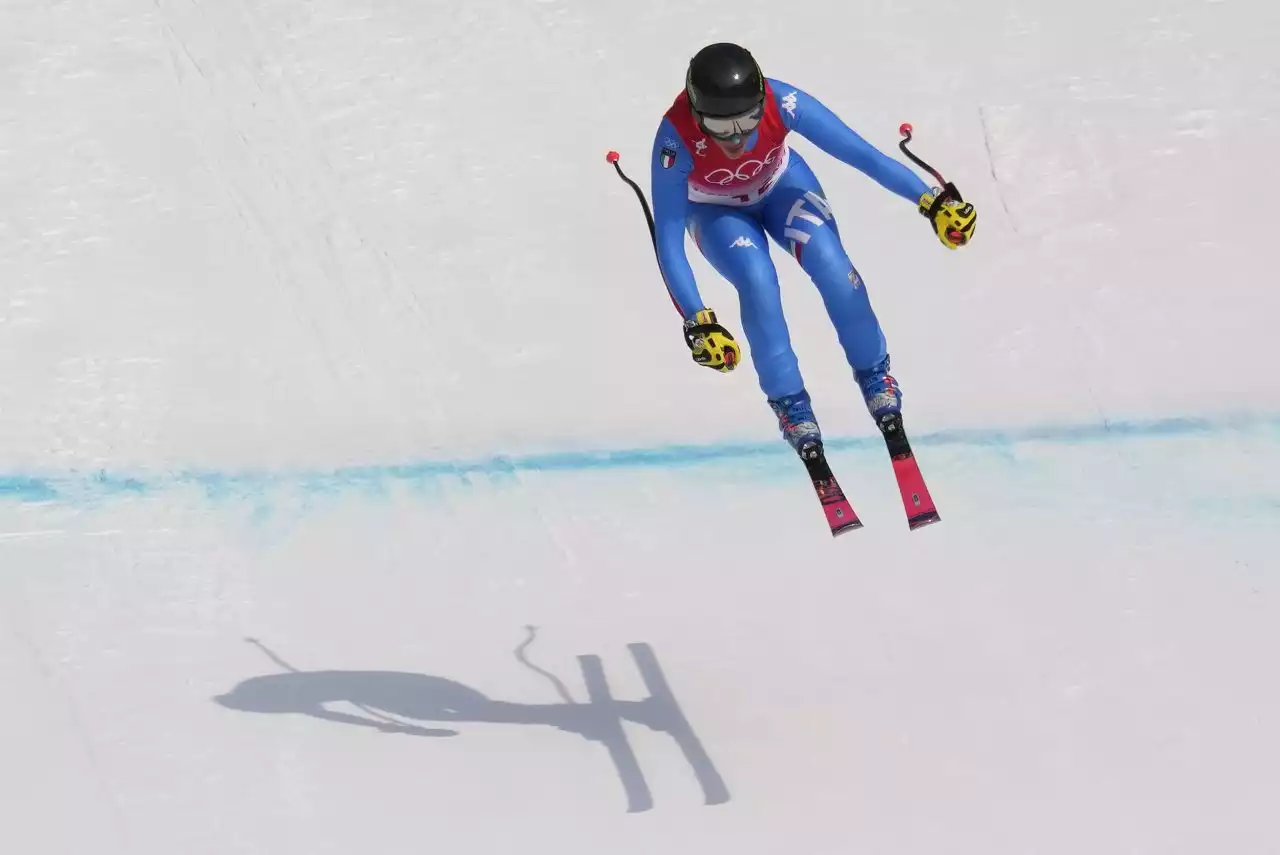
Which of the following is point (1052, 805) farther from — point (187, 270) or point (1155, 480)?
point (187, 270)

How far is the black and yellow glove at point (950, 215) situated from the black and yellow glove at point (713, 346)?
86 centimetres

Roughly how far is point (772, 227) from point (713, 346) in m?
0.70

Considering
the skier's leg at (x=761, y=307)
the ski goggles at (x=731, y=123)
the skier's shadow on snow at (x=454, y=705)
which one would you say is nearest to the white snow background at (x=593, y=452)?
the skier's shadow on snow at (x=454, y=705)

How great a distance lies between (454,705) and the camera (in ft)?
25.5

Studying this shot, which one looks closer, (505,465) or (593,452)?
(505,465)

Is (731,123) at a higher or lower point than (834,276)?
higher

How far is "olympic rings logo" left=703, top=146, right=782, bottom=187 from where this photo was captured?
671 centimetres

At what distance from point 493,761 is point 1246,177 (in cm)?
614

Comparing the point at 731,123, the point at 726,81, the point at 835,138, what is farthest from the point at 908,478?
the point at 726,81

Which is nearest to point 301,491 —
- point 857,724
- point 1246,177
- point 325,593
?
point 325,593

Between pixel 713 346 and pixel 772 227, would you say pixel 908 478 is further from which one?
pixel 772 227

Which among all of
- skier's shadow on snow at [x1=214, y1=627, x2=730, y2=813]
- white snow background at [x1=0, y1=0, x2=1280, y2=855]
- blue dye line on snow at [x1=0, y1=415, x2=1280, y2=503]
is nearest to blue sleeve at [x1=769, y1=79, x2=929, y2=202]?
white snow background at [x1=0, y1=0, x2=1280, y2=855]

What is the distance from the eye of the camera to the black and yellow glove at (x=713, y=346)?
6.43 m

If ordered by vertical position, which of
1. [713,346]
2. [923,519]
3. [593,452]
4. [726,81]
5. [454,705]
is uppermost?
[726,81]
